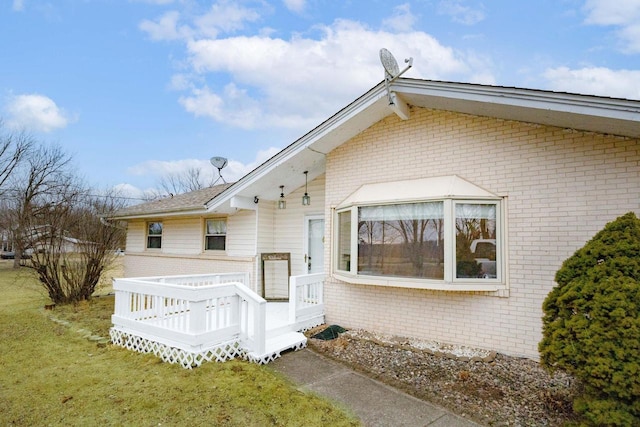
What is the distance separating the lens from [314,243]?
28.4 feet

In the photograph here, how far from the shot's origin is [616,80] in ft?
36.4

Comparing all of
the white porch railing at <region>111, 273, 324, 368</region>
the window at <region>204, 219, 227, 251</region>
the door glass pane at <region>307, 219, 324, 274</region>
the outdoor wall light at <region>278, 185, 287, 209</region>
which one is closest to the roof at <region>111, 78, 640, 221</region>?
the outdoor wall light at <region>278, 185, 287, 209</region>

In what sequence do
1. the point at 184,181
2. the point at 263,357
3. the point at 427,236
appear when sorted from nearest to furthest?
the point at 263,357
the point at 427,236
the point at 184,181

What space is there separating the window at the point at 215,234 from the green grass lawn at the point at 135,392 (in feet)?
13.4

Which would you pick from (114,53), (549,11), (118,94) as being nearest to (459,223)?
(549,11)

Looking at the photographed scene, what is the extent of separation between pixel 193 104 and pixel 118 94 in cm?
437

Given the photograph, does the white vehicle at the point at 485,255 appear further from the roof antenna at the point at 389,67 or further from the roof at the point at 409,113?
the roof antenna at the point at 389,67

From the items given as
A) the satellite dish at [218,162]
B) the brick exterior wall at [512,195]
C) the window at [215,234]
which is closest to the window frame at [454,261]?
the brick exterior wall at [512,195]

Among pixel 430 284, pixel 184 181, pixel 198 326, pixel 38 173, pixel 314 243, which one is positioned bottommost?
pixel 198 326

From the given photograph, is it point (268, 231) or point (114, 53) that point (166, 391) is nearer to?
point (268, 231)

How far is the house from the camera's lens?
187 inches

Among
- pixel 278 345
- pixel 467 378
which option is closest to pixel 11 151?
pixel 278 345

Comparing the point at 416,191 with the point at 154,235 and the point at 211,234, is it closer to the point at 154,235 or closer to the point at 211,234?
the point at 211,234

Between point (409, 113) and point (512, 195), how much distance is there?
2.37m
